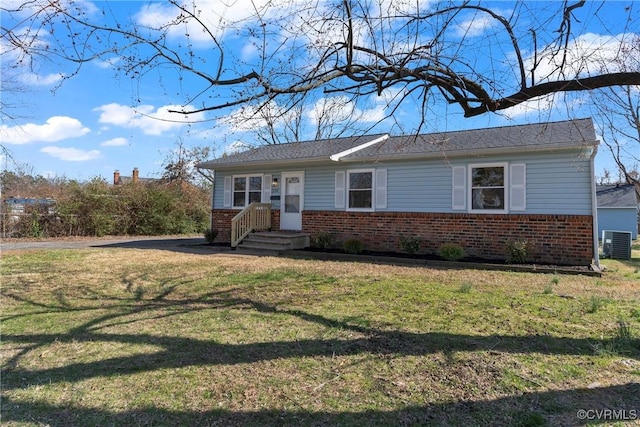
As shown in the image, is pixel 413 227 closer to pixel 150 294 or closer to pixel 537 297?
pixel 537 297

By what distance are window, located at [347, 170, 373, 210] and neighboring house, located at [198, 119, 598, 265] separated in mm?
33

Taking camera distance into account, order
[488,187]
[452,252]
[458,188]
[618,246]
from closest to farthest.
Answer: [452,252]
[488,187]
[458,188]
[618,246]

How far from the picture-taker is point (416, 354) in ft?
11.8

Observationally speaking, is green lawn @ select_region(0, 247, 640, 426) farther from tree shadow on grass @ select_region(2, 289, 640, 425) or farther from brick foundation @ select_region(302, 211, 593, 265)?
brick foundation @ select_region(302, 211, 593, 265)

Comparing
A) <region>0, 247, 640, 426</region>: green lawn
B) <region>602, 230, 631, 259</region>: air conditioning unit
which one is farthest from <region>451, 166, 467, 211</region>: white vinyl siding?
<region>602, 230, 631, 259</region>: air conditioning unit

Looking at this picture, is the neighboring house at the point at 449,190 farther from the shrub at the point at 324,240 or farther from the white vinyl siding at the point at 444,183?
the shrub at the point at 324,240

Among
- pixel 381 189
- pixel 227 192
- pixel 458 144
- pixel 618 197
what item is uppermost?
pixel 618 197

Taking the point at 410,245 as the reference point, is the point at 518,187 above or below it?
above

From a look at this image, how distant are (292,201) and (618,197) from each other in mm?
24658

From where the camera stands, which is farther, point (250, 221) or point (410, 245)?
point (250, 221)

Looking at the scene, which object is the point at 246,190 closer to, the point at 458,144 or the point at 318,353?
the point at 458,144

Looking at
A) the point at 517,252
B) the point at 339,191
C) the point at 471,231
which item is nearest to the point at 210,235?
the point at 339,191

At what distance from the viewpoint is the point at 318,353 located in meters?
3.65

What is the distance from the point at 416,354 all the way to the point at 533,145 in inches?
306
